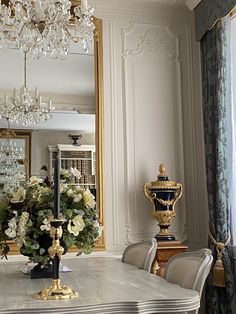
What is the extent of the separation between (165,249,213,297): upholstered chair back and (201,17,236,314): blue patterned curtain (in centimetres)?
118

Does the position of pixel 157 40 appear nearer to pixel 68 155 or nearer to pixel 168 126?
pixel 168 126

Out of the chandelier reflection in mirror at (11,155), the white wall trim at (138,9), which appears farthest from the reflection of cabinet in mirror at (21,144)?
the white wall trim at (138,9)

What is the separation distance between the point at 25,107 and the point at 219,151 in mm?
1541

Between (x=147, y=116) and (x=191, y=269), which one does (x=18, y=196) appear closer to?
(x=191, y=269)

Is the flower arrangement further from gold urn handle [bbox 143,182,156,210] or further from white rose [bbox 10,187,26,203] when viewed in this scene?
gold urn handle [bbox 143,182,156,210]

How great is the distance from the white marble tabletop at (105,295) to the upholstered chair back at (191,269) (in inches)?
3.1

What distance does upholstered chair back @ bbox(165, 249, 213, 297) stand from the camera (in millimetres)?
1759

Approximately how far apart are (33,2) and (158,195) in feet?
5.57

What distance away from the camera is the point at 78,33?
7.95 feet

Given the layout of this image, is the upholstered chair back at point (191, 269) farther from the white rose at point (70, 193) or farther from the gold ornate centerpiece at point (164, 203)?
the gold ornate centerpiece at point (164, 203)

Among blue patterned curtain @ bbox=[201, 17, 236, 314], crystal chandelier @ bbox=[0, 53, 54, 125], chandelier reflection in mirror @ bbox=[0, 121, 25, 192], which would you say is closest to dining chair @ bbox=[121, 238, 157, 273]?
blue patterned curtain @ bbox=[201, 17, 236, 314]

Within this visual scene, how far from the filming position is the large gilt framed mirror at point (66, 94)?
323 centimetres

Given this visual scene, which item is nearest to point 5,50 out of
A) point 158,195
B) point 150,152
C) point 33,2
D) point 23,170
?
point 23,170

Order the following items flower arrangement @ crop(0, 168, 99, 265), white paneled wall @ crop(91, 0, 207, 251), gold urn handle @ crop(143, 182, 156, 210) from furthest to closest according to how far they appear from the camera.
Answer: white paneled wall @ crop(91, 0, 207, 251) → gold urn handle @ crop(143, 182, 156, 210) → flower arrangement @ crop(0, 168, 99, 265)
